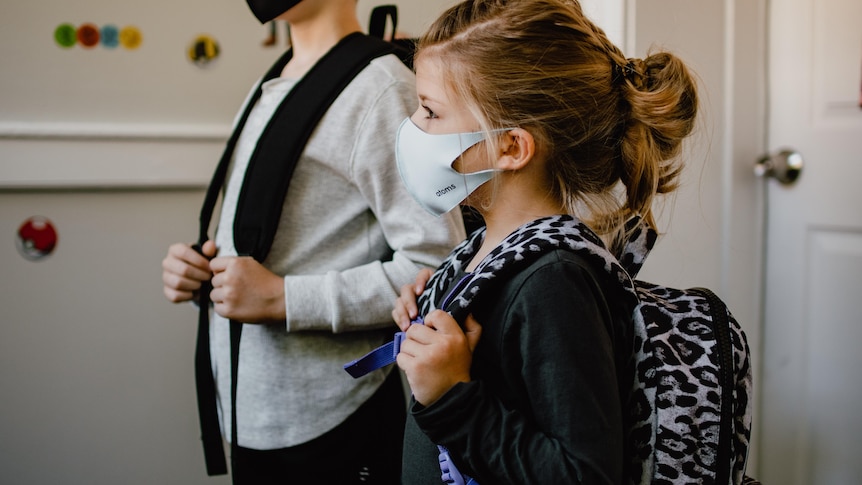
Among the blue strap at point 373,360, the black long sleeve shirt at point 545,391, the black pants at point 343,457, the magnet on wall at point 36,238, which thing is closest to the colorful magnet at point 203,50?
the magnet on wall at point 36,238

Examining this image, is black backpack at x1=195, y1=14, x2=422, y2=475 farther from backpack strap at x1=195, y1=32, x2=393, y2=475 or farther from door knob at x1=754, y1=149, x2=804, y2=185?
door knob at x1=754, y1=149, x2=804, y2=185

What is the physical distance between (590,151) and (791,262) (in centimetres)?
86

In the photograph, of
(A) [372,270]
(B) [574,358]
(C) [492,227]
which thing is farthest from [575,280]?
(A) [372,270]

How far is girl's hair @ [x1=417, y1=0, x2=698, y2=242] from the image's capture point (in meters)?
0.78

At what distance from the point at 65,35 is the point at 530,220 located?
1.23 m

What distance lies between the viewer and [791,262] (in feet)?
4.78

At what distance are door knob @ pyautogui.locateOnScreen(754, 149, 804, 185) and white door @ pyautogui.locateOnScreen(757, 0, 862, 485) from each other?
14 millimetres

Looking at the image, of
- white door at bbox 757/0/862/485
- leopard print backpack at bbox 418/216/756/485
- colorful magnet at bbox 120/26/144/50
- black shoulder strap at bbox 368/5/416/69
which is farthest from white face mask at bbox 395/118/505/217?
colorful magnet at bbox 120/26/144/50

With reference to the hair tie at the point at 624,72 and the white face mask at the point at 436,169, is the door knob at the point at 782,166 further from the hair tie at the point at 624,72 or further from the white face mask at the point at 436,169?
the white face mask at the point at 436,169

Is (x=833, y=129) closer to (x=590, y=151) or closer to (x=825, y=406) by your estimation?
(x=825, y=406)

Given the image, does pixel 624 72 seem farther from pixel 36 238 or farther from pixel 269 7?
pixel 36 238

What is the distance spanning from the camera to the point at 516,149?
0.81 metres

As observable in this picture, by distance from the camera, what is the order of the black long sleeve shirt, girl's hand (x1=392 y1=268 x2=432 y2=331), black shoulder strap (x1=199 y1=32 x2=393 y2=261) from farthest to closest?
black shoulder strap (x1=199 y1=32 x2=393 y2=261) < girl's hand (x1=392 y1=268 x2=432 y2=331) < the black long sleeve shirt

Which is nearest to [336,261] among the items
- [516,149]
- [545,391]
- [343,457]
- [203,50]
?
[343,457]
